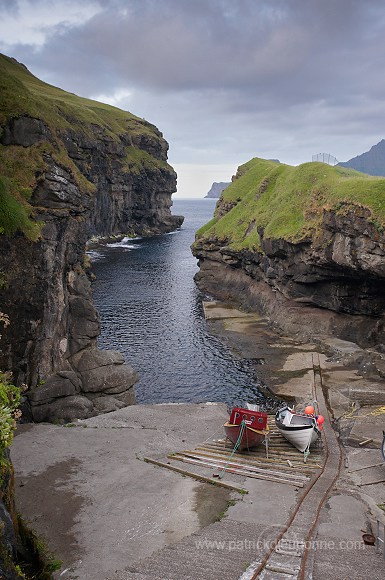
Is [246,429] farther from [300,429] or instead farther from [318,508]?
[318,508]

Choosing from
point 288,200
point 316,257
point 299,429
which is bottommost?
point 299,429

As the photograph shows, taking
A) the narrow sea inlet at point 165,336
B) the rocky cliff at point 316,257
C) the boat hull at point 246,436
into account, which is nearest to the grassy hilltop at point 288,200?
the rocky cliff at point 316,257

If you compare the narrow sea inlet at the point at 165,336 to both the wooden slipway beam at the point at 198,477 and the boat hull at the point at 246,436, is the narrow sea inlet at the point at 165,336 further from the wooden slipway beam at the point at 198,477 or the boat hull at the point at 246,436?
the wooden slipway beam at the point at 198,477

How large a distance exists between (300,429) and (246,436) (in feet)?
12.6

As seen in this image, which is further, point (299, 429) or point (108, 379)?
point (108, 379)

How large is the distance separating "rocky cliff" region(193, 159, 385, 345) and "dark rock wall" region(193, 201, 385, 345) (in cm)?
13

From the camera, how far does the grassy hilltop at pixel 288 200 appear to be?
6166cm

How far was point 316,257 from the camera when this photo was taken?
6556 cm

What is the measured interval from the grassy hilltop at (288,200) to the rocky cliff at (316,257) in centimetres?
18

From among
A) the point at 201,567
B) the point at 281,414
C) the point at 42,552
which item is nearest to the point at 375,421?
the point at 281,414

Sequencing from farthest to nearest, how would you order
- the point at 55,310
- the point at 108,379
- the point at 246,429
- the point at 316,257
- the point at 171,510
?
1. the point at 316,257
2. the point at 108,379
3. the point at 55,310
4. the point at 246,429
5. the point at 171,510

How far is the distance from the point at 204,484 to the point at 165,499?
267cm

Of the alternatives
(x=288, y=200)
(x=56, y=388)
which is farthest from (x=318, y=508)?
(x=288, y=200)

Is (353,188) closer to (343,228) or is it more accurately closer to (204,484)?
(343,228)
